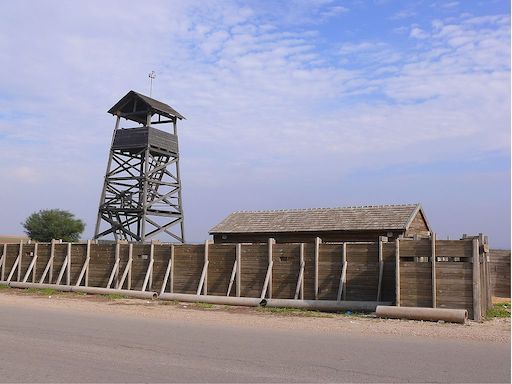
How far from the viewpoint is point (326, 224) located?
26406 mm

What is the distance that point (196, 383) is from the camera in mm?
7215

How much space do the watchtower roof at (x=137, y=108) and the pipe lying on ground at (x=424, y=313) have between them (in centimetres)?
2463

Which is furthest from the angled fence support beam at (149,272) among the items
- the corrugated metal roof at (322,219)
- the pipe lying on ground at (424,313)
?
the pipe lying on ground at (424,313)

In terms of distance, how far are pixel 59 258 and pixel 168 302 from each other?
834cm

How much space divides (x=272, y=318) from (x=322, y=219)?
1167cm

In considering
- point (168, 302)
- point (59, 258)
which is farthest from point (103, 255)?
point (168, 302)

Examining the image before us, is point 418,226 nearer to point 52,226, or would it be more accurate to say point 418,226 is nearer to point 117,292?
point 117,292

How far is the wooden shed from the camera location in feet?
82.4

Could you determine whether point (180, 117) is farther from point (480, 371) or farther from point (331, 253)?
point (480, 371)

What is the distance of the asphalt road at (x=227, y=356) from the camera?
25.3 feet

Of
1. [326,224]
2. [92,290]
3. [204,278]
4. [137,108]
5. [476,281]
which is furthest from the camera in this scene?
[137,108]

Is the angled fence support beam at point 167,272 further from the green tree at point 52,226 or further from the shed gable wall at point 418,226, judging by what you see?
the green tree at point 52,226

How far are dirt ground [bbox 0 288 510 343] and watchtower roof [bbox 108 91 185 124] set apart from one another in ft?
56.2

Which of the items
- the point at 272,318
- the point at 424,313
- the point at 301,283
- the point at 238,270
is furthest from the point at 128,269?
the point at 424,313
